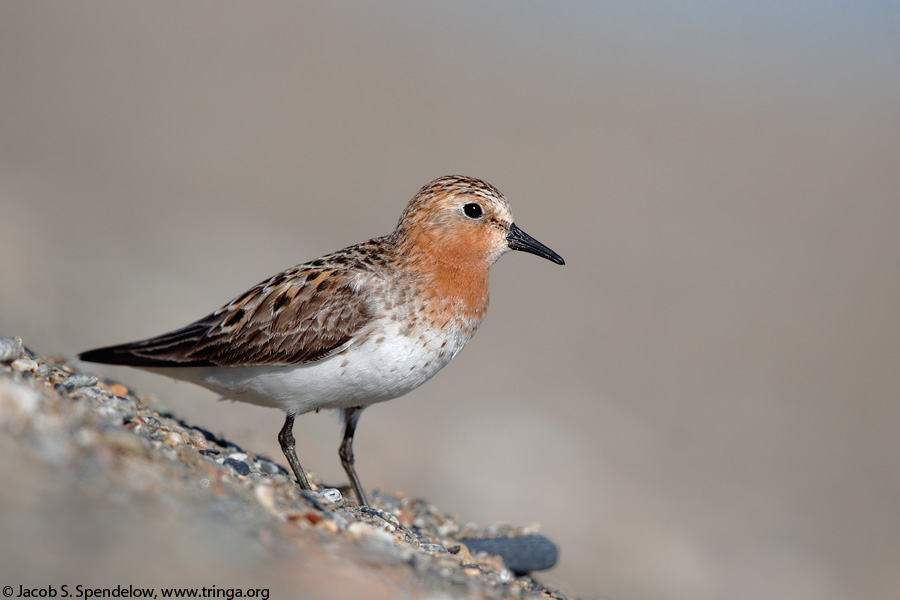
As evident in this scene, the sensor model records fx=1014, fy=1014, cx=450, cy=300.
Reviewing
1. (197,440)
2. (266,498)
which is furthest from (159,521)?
(197,440)

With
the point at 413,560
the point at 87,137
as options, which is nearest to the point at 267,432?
the point at 413,560

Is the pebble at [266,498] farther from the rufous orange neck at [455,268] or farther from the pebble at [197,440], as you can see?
the rufous orange neck at [455,268]

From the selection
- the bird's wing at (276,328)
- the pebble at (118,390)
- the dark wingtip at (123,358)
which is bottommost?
the pebble at (118,390)

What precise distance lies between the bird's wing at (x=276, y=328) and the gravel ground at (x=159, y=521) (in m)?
1.14

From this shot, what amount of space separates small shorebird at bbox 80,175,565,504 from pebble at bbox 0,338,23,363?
139 cm

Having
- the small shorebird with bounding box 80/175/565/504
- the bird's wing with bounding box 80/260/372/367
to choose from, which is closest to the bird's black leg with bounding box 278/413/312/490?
the small shorebird with bounding box 80/175/565/504

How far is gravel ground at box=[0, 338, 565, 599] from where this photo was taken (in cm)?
463

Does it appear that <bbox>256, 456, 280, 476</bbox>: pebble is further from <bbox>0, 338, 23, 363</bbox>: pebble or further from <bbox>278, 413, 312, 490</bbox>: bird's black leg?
<bbox>0, 338, 23, 363</bbox>: pebble

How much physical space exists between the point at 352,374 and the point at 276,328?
0.84m

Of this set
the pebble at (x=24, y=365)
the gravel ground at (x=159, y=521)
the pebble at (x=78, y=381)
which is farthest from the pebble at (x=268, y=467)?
the pebble at (x=24, y=365)

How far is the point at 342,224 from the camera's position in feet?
87.2

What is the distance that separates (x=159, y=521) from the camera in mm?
4980

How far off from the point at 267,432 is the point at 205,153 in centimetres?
1894

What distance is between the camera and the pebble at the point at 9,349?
23.4 feet
